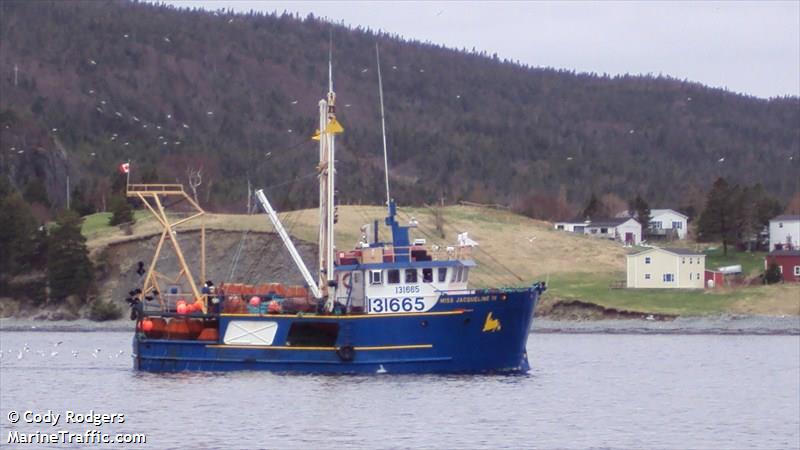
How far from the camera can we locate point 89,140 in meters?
192

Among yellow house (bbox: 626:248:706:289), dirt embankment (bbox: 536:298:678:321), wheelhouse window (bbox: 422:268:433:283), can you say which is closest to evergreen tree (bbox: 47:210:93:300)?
dirt embankment (bbox: 536:298:678:321)

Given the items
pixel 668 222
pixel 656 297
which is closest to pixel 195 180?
pixel 668 222

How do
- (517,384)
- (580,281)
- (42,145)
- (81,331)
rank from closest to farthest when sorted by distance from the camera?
(517,384)
(81,331)
(580,281)
(42,145)

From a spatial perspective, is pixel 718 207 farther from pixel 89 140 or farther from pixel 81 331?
pixel 89 140

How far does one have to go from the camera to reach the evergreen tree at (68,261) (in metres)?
92.5

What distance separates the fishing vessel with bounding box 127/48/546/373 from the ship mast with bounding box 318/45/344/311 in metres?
0.03

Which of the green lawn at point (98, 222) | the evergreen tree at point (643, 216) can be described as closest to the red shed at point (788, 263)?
the evergreen tree at point (643, 216)

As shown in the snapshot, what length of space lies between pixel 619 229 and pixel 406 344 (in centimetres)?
7696

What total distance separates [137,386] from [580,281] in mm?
49754

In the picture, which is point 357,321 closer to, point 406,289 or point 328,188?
point 406,289

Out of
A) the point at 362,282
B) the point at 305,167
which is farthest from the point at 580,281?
the point at 305,167

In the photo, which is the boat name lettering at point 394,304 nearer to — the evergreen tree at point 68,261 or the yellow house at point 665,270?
the yellow house at point 665,270

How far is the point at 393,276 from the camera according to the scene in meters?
51.9

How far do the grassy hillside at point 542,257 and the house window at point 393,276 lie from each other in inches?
1327
